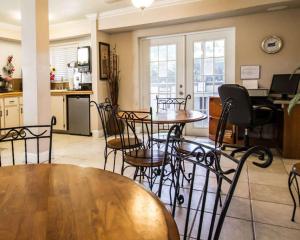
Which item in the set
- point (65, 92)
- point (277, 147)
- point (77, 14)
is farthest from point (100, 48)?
point (277, 147)

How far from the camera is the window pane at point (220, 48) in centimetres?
495

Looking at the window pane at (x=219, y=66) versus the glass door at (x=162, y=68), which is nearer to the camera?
the window pane at (x=219, y=66)

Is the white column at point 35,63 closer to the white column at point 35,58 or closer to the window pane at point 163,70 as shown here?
the white column at point 35,58

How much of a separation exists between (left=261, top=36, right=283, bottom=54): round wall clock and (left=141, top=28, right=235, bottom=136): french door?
1.76 feet

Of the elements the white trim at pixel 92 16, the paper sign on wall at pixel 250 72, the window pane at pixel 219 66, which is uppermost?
the white trim at pixel 92 16

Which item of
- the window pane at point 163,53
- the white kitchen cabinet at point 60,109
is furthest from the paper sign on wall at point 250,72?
the white kitchen cabinet at point 60,109

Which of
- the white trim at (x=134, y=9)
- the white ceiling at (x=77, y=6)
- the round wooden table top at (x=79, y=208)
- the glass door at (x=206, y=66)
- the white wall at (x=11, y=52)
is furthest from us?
the white wall at (x=11, y=52)

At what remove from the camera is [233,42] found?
4.81m

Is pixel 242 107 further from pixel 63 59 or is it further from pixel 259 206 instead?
pixel 63 59

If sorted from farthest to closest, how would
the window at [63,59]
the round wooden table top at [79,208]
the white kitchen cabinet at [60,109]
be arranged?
the window at [63,59], the white kitchen cabinet at [60,109], the round wooden table top at [79,208]

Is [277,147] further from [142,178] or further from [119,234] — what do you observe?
[119,234]

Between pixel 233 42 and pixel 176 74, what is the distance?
1217 mm

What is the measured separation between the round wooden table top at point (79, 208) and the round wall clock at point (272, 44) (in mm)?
4210

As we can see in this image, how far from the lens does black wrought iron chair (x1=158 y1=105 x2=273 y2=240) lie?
0.86 meters
